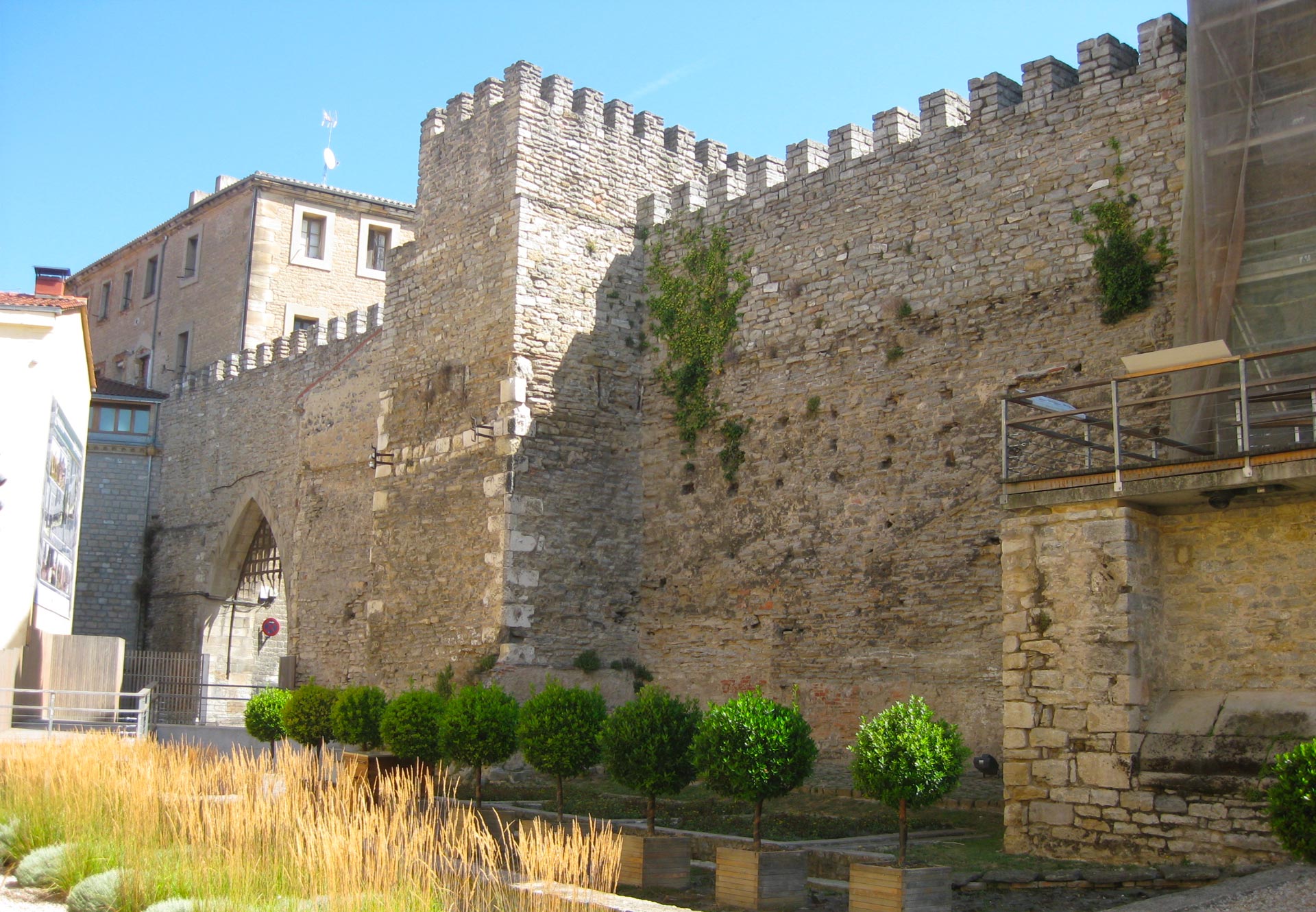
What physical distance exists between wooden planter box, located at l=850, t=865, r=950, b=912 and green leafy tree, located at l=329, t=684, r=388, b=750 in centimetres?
652

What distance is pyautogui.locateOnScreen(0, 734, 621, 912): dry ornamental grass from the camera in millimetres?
5688

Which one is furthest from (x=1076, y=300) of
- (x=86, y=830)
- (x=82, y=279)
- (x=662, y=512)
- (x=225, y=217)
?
(x=82, y=279)

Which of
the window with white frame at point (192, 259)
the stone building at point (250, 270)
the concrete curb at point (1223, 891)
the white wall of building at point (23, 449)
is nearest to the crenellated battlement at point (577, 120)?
the white wall of building at point (23, 449)

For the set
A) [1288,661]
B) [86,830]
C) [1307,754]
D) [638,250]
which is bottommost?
[86,830]

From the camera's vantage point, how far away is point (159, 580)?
25250mm

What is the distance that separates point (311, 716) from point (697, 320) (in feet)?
18.8

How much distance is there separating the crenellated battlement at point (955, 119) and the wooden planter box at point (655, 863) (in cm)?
724

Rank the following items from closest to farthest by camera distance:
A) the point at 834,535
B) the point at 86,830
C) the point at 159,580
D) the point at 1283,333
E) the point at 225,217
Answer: the point at 86,830
the point at 1283,333
the point at 834,535
the point at 159,580
the point at 225,217

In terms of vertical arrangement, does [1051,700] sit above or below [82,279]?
below

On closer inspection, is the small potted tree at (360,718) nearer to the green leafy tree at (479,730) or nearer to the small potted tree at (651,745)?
the green leafy tree at (479,730)

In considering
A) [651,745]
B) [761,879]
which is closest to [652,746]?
[651,745]

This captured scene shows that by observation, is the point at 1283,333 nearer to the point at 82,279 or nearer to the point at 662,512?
the point at 662,512

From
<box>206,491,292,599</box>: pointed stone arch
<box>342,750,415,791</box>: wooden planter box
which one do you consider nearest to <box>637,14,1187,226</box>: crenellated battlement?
<box>342,750,415,791</box>: wooden planter box

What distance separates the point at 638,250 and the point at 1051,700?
825cm
